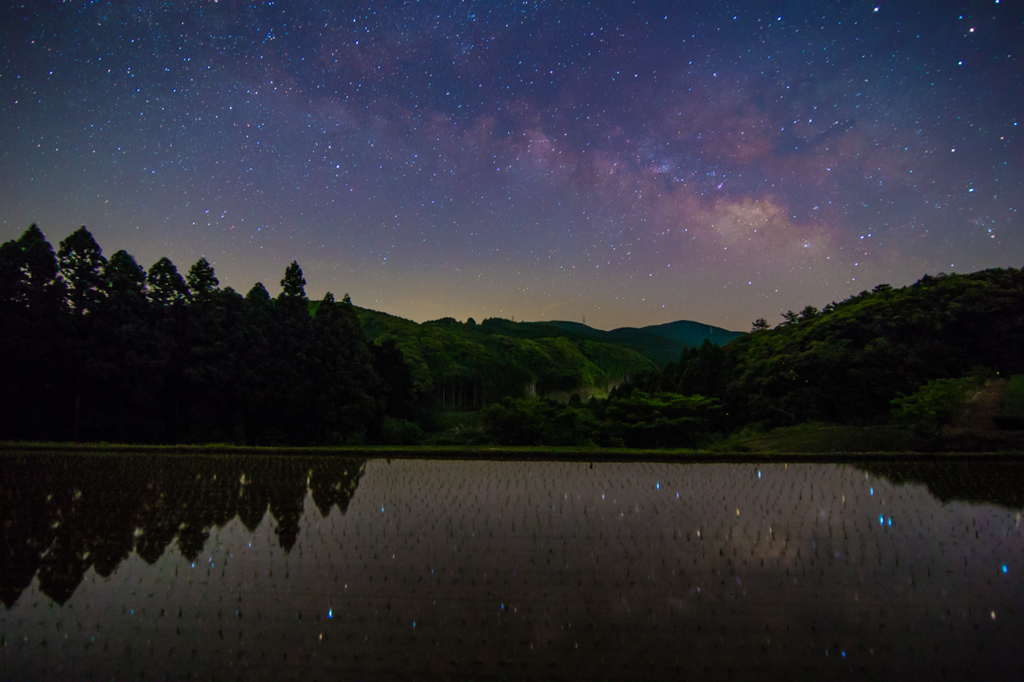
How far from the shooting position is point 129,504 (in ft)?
38.7

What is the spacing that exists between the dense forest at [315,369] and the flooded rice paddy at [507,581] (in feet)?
37.2

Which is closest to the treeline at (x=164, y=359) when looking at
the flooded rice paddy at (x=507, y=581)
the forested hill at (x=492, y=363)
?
the forested hill at (x=492, y=363)

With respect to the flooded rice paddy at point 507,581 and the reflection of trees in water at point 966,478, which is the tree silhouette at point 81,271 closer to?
the flooded rice paddy at point 507,581

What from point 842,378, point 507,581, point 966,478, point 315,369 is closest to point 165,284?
point 315,369

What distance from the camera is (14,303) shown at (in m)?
23.6

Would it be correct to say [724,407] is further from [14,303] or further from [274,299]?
[14,303]

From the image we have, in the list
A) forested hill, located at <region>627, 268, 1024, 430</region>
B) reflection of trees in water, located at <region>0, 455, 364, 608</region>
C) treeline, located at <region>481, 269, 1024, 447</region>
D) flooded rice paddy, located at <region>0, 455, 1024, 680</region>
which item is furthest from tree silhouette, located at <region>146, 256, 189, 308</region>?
forested hill, located at <region>627, 268, 1024, 430</region>

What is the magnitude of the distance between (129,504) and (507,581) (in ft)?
32.8

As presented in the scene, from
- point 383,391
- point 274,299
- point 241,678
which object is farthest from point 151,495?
point 274,299

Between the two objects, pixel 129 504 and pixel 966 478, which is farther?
pixel 966 478

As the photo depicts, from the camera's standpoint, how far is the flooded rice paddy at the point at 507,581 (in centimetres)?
536

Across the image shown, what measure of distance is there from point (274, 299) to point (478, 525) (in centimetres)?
2385

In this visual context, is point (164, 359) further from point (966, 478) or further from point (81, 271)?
point (966, 478)

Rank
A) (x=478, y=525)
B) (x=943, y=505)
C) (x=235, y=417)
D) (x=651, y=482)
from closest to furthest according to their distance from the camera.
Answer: (x=478, y=525) → (x=943, y=505) → (x=651, y=482) → (x=235, y=417)
